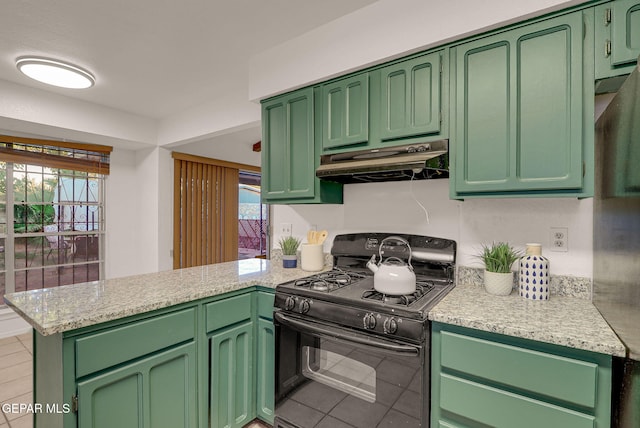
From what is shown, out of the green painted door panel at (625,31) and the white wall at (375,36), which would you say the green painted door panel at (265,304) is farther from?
the green painted door panel at (625,31)

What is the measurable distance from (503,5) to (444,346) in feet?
5.02

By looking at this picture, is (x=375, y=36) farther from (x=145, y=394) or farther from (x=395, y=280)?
(x=145, y=394)

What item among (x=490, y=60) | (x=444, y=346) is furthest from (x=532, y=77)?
(x=444, y=346)

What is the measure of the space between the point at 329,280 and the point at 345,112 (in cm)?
103

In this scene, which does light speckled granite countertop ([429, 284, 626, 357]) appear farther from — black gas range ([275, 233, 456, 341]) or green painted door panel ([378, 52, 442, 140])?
green painted door panel ([378, 52, 442, 140])

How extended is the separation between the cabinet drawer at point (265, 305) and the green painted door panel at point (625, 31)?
192 cm

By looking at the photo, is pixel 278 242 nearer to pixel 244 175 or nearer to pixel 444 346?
pixel 444 346

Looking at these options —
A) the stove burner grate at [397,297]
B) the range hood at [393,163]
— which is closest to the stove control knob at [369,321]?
the stove burner grate at [397,297]

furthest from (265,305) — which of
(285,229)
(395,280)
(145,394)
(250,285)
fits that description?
(285,229)

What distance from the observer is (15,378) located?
2561mm

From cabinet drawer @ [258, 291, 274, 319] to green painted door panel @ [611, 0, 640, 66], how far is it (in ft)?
6.31

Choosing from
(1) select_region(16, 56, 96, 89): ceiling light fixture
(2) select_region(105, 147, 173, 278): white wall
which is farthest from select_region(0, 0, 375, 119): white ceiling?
(2) select_region(105, 147, 173, 278): white wall

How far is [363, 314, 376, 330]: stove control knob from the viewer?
1.36 m

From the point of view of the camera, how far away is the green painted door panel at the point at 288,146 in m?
2.13
